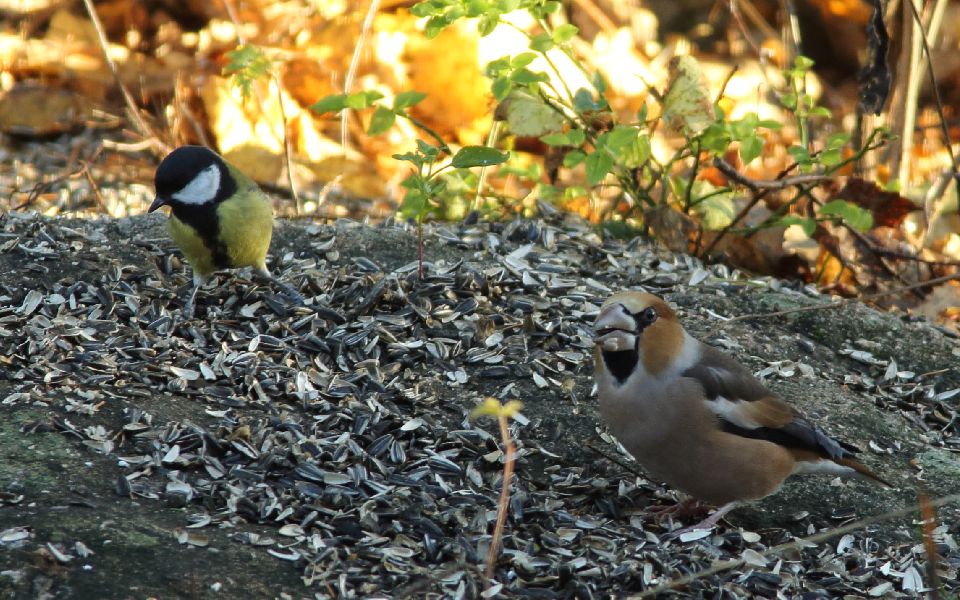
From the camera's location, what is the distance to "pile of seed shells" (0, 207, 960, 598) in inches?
124

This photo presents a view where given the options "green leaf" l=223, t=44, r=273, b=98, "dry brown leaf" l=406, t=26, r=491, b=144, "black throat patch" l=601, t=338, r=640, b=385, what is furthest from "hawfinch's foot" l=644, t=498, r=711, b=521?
"dry brown leaf" l=406, t=26, r=491, b=144

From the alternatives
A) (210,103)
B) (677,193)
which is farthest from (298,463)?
(210,103)

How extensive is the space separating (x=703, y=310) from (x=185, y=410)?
2183 mm

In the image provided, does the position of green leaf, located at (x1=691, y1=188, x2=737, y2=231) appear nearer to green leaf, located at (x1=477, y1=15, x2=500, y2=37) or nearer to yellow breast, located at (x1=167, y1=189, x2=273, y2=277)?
green leaf, located at (x1=477, y1=15, x2=500, y2=37)

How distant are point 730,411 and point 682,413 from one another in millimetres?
191

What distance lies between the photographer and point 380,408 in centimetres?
371

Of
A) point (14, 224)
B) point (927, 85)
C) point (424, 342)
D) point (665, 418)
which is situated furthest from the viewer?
point (927, 85)

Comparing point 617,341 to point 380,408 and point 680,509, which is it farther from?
point 380,408

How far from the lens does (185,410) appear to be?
3.56m

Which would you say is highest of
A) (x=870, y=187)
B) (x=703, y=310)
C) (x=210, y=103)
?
(x=870, y=187)

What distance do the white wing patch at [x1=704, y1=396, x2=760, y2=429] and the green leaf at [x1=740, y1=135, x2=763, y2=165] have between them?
4.99 ft

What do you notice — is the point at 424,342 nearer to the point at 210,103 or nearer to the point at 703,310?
the point at 703,310

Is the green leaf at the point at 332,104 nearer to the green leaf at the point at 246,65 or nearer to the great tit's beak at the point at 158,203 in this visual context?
the great tit's beak at the point at 158,203

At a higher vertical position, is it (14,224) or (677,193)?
(677,193)
